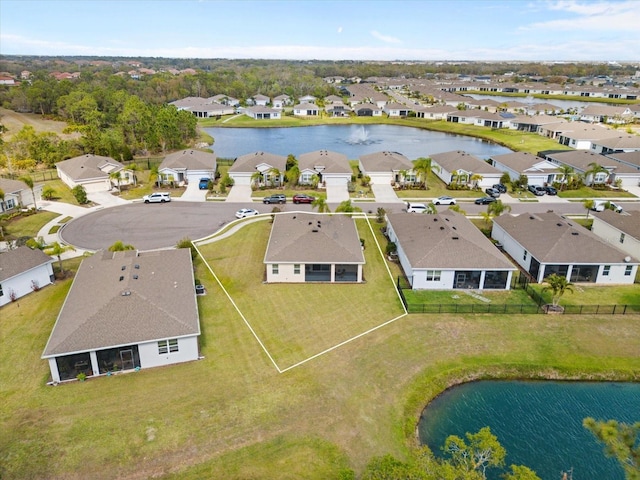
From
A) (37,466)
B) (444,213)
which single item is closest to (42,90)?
(444,213)

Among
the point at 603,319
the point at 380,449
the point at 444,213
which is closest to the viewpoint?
the point at 380,449

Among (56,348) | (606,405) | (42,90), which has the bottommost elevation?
(606,405)

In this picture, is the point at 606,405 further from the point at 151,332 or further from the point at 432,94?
the point at 432,94

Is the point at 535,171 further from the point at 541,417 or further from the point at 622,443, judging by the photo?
the point at 622,443

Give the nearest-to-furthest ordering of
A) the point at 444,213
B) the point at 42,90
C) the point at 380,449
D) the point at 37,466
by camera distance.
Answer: the point at 37,466 → the point at 380,449 → the point at 444,213 → the point at 42,90

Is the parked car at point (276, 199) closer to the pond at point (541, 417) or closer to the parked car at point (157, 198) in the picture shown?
the parked car at point (157, 198)

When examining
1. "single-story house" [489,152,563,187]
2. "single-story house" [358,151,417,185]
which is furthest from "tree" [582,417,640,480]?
"single-story house" [489,152,563,187]

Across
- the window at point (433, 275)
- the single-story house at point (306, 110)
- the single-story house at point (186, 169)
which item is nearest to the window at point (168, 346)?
the window at point (433, 275)

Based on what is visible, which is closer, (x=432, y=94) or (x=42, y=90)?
(x=42, y=90)
